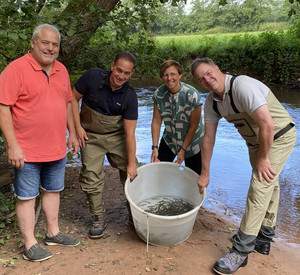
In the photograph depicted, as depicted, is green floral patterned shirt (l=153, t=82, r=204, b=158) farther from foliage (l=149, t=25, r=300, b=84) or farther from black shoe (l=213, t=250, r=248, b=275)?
foliage (l=149, t=25, r=300, b=84)

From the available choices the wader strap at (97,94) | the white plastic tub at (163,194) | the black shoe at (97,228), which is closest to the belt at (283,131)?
the white plastic tub at (163,194)

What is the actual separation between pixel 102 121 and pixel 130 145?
34cm

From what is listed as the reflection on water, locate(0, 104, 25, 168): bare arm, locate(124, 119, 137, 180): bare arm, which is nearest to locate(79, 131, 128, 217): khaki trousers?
locate(124, 119, 137, 180): bare arm

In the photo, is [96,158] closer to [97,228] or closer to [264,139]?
[97,228]

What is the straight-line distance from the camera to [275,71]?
13.9m

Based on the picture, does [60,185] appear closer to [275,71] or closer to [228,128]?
[228,128]

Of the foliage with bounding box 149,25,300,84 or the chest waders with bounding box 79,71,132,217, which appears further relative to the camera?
the foliage with bounding box 149,25,300,84

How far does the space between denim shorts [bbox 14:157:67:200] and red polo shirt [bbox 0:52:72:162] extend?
9 centimetres

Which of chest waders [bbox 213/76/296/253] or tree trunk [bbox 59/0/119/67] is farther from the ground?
tree trunk [bbox 59/0/119/67]

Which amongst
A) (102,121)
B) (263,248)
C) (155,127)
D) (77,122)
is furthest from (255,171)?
(77,122)

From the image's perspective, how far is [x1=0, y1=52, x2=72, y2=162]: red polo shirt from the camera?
2.16m

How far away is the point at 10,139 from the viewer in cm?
219

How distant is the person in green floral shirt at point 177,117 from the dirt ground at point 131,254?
0.77 meters

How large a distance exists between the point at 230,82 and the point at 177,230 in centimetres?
131
